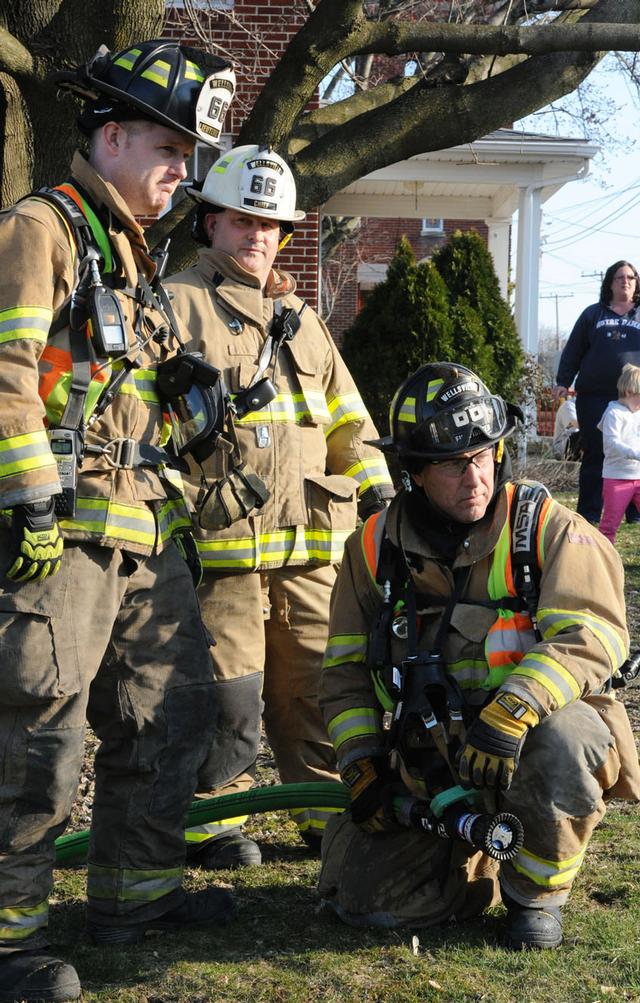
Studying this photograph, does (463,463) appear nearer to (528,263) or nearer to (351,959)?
(351,959)

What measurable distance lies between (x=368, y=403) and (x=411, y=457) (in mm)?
7932

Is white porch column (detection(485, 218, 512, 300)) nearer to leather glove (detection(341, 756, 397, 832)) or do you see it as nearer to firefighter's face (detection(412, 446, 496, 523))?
firefighter's face (detection(412, 446, 496, 523))

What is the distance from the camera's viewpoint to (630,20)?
674 cm

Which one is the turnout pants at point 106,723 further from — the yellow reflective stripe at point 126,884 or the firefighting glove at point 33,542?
the firefighting glove at point 33,542

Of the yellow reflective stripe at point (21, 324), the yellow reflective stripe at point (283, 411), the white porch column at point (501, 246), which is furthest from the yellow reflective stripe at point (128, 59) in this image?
the white porch column at point (501, 246)

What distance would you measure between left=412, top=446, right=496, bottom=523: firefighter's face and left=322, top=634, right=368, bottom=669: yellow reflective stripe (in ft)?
1.64

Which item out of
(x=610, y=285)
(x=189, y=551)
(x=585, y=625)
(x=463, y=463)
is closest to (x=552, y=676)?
(x=585, y=625)

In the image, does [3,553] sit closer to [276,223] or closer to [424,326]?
[276,223]

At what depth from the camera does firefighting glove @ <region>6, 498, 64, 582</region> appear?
3.06 metres

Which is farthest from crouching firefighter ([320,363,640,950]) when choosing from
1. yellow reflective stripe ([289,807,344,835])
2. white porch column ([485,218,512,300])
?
white porch column ([485,218,512,300])

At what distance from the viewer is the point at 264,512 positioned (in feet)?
14.5

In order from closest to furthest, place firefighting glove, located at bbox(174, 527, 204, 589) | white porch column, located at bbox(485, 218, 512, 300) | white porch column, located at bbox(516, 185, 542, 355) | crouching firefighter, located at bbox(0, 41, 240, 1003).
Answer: crouching firefighter, located at bbox(0, 41, 240, 1003)
firefighting glove, located at bbox(174, 527, 204, 589)
white porch column, located at bbox(516, 185, 542, 355)
white porch column, located at bbox(485, 218, 512, 300)

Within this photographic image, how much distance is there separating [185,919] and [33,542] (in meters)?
1.40

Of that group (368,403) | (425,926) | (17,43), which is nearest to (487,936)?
(425,926)
